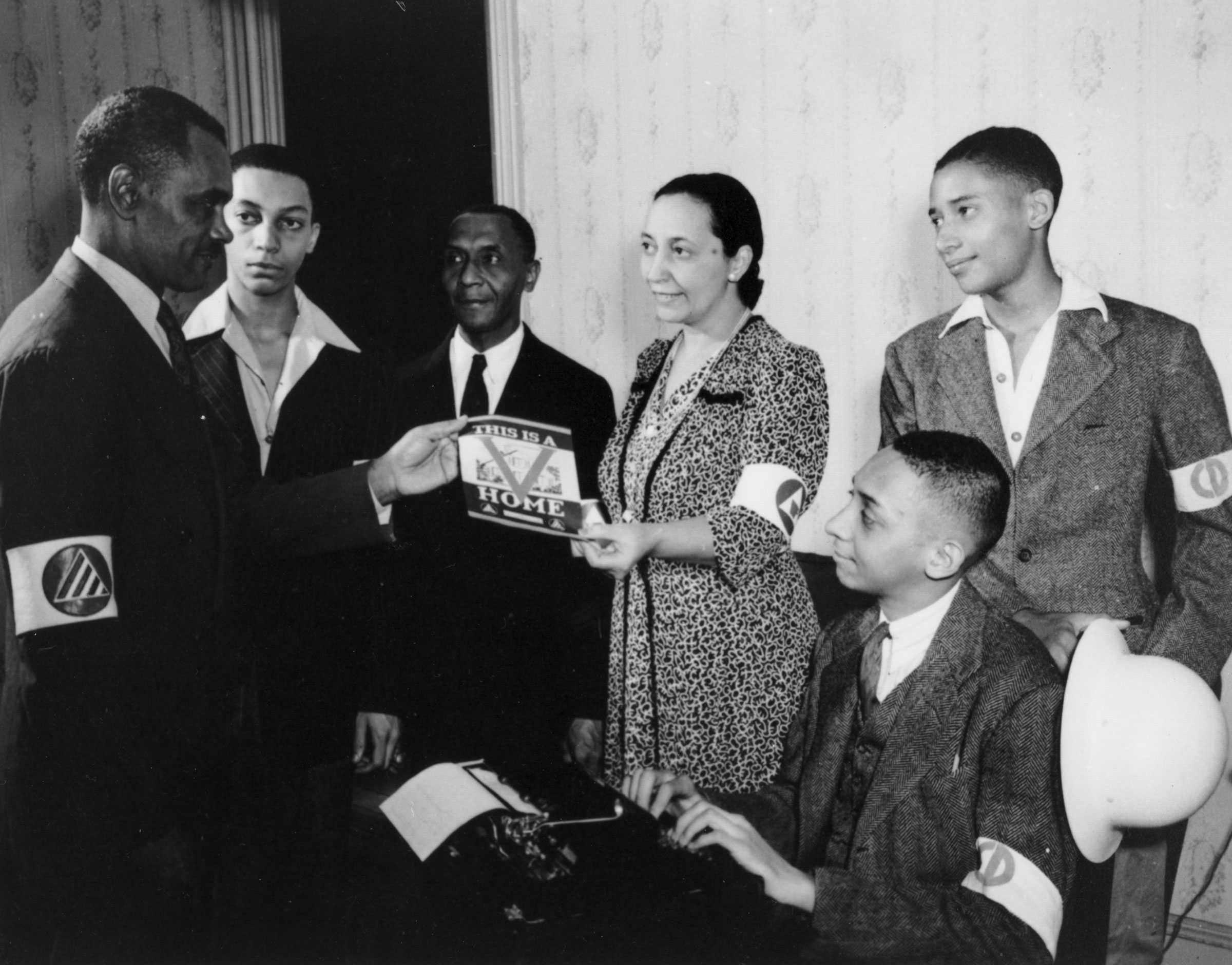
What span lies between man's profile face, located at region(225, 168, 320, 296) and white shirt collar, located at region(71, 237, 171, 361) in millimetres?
774

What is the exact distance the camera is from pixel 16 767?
1539 millimetres

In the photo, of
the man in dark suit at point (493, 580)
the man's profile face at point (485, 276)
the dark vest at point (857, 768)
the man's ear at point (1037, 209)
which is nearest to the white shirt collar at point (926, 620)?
the dark vest at point (857, 768)

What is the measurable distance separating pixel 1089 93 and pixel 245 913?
266cm

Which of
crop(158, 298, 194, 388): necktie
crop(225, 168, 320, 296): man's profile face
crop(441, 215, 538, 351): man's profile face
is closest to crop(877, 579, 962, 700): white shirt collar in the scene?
crop(158, 298, 194, 388): necktie

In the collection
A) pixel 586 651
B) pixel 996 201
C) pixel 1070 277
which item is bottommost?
pixel 586 651

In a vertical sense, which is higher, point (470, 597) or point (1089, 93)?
point (1089, 93)

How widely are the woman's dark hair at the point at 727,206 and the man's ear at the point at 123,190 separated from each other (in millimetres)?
979

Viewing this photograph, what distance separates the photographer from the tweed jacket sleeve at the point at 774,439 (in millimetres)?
2010

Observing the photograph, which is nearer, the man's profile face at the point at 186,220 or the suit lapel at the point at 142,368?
the suit lapel at the point at 142,368

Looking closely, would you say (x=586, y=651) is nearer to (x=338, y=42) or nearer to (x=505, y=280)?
(x=505, y=280)

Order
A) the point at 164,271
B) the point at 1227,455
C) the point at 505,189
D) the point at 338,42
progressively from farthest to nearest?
the point at 505,189
the point at 338,42
the point at 1227,455
the point at 164,271

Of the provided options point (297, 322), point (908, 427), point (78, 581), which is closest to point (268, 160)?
point (297, 322)

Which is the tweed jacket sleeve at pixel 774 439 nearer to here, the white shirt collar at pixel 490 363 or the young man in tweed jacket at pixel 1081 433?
the young man in tweed jacket at pixel 1081 433

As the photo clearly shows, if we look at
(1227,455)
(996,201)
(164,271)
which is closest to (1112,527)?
(1227,455)
